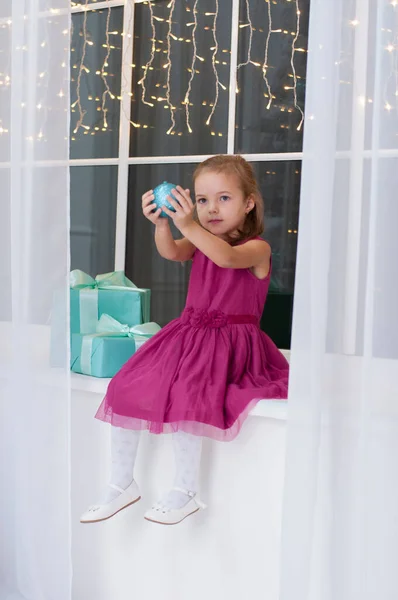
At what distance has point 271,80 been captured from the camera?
8.01 ft

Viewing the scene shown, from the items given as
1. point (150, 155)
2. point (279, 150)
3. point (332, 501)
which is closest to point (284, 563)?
point (332, 501)

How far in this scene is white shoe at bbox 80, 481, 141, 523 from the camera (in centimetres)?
175

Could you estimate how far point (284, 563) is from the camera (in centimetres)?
145

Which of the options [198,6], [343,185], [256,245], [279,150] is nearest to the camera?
[343,185]

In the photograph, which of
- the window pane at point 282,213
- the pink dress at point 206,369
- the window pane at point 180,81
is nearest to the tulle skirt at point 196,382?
the pink dress at point 206,369

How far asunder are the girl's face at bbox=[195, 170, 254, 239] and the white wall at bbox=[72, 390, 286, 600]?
47 centimetres

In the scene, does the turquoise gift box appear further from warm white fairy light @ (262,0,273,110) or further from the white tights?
warm white fairy light @ (262,0,273,110)

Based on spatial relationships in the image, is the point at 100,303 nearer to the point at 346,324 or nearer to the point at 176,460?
the point at 176,460

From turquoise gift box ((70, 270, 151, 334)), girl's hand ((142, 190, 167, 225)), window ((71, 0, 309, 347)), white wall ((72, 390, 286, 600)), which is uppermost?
window ((71, 0, 309, 347))

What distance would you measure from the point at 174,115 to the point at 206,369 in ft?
3.80

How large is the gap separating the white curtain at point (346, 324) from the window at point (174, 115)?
982 mm

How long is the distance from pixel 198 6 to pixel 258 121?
45 cm

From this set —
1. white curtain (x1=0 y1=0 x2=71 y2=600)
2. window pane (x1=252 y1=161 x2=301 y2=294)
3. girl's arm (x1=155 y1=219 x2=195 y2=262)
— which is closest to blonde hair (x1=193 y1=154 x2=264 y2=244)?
girl's arm (x1=155 y1=219 x2=195 y2=262)

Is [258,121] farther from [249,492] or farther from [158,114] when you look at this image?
[249,492]
